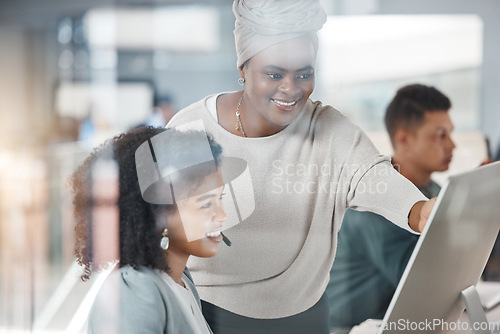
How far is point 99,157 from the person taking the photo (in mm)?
1349

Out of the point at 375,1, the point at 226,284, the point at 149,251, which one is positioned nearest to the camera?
the point at 149,251

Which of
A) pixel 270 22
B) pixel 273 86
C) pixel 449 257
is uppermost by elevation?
pixel 270 22

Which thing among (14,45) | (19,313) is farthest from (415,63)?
(19,313)

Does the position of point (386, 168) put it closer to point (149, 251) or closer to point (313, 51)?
point (313, 51)

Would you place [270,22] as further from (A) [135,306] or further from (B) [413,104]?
(A) [135,306]

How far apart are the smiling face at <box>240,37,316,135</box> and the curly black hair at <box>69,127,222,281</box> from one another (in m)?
0.12

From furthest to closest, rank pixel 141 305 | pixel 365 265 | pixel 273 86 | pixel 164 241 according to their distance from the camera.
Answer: pixel 365 265
pixel 273 86
pixel 164 241
pixel 141 305

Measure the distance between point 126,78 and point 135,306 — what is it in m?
0.61

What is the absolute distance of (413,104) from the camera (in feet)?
4.94

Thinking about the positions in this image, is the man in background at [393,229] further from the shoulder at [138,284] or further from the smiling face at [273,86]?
the shoulder at [138,284]

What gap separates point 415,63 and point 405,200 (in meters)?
0.40

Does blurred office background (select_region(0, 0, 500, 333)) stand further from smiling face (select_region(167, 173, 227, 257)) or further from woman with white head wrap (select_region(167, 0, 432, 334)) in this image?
smiling face (select_region(167, 173, 227, 257))

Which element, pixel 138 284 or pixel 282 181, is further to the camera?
pixel 282 181

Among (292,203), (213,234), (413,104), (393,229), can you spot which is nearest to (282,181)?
(292,203)
